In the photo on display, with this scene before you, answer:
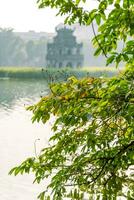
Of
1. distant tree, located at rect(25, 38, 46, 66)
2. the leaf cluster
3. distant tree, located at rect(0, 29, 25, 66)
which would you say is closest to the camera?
the leaf cluster

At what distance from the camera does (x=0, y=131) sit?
33.9 m

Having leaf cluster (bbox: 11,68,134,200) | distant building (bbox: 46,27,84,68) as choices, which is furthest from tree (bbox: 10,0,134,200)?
distant building (bbox: 46,27,84,68)

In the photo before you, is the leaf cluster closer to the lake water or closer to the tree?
the tree

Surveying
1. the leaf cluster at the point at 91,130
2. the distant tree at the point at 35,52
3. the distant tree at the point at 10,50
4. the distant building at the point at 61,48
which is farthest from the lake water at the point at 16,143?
the distant tree at the point at 35,52

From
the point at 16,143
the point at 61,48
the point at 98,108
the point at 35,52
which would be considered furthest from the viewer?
the point at 35,52

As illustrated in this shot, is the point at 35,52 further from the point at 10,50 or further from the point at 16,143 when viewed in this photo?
the point at 16,143

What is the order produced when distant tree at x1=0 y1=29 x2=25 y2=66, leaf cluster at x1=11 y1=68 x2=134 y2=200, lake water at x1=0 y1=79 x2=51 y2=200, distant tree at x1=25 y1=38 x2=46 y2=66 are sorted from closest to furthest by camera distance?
leaf cluster at x1=11 y1=68 x2=134 y2=200 < lake water at x1=0 y1=79 x2=51 y2=200 < distant tree at x1=0 y1=29 x2=25 y2=66 < distant tree at x1=25 y1=38 x2=46 y2=66

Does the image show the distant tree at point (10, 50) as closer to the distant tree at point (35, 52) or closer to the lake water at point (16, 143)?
the distant tree at point (35, 52)

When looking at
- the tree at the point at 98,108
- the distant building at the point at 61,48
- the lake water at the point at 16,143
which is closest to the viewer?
the tree at the point at 98,108

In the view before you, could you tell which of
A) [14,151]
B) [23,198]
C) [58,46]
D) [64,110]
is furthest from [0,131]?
[58,46]

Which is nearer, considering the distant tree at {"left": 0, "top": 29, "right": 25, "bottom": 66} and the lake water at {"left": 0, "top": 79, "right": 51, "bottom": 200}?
the lake water at {"left": 0, "top": 79, "right": 51, "bottom": 200}

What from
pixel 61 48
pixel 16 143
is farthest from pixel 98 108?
pixel 61 48

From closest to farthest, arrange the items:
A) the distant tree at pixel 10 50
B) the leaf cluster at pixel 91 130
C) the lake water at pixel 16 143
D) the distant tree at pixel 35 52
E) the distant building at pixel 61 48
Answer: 1. the leaf cluster at pixel 91 130
2. the lake water at pixel 16 143
3. the distant building at pixel 61 48
4. the distant tree at pixel 10 50
5. the distant tree at pixel 35 52

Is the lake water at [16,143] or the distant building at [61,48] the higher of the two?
the distant building at [61,48]
